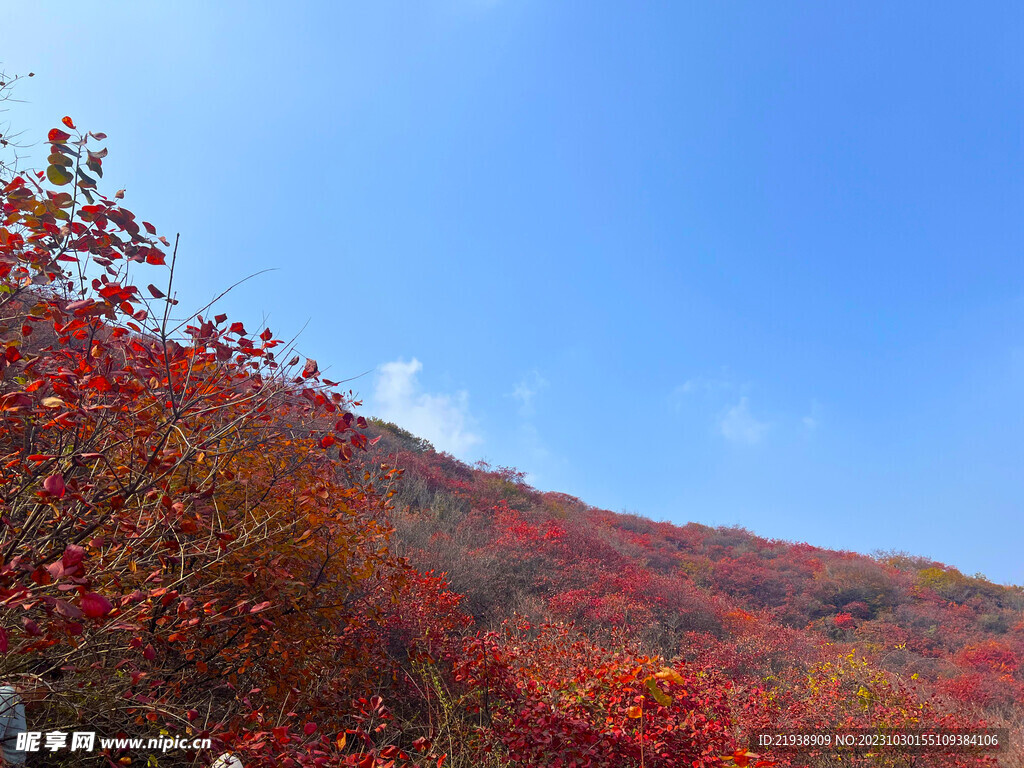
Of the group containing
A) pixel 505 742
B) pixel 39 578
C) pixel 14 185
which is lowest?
pixel 505 742

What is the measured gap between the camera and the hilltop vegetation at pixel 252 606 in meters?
2.28

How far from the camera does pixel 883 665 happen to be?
1005 centimetres

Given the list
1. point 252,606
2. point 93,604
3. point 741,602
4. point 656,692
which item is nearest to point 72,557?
point 93,604

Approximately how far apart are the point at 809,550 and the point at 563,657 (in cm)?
1904

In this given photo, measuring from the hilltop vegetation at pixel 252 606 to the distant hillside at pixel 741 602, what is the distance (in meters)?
0.09

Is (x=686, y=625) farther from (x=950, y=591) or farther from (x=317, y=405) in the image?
(x=950, y=591)

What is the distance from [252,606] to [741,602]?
1363cm

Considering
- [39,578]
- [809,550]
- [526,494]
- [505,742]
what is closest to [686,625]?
[505,742]

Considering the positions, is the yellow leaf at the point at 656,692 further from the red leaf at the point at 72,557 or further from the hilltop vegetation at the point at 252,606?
the red leaf at the point at 72,557

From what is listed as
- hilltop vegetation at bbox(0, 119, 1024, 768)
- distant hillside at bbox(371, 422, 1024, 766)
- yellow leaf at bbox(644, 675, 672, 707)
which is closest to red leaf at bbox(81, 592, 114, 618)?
hilltop vegetation at bbox(0, 119, 1024, 768)

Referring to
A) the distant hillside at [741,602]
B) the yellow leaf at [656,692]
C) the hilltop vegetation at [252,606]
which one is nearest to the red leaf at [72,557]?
the hilltop vegetation at [252,606]

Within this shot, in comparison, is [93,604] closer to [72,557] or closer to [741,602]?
[72,557]

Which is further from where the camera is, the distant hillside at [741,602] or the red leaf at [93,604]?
the distant hillside at [741,602]

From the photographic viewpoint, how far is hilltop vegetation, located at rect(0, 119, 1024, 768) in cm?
228
